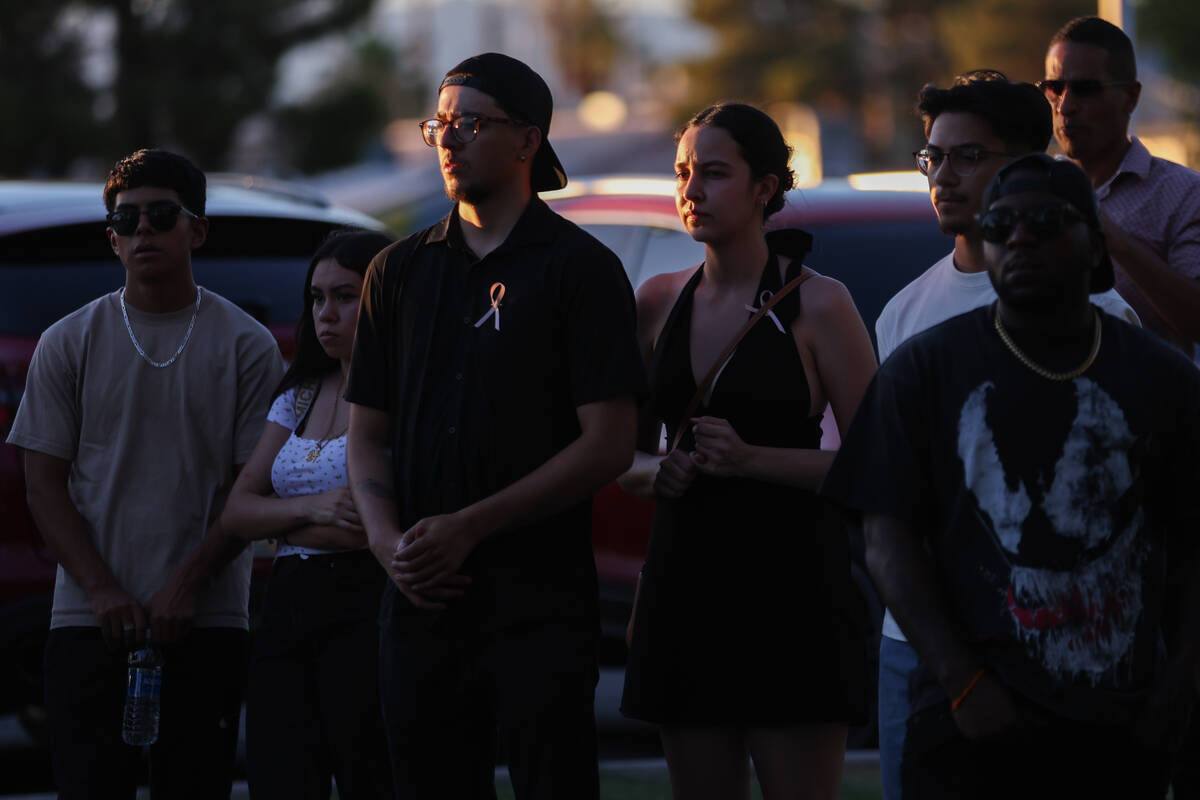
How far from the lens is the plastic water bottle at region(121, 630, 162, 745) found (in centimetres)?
441

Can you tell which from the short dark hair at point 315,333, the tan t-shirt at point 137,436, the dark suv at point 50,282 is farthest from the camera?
the dark suv at point 50,282

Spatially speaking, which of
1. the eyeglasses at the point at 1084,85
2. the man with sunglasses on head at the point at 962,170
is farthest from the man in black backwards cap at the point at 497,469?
the eyeglasses at the point at 1084,85

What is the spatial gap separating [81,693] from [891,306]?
2160mm

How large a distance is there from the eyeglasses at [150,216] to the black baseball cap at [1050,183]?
220 cm

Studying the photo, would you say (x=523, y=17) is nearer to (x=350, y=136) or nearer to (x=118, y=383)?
(x=350, y=136)

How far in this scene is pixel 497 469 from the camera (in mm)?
3916

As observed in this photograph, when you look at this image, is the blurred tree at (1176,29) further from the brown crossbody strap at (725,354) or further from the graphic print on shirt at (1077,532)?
the graphic print on shirt at (1077,532)

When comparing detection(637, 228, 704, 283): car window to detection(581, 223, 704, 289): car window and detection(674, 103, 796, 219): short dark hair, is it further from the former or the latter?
detection(674, 103, 796, 219): short dark hair

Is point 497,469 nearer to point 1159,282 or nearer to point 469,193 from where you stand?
point 469,193

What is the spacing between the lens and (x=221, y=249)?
20.9 feet

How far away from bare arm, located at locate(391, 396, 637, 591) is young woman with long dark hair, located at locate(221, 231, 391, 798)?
619mm

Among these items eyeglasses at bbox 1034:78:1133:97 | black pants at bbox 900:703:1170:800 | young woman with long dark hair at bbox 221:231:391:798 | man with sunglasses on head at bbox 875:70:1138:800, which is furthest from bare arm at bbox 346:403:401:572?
eyeglasses at bbox 1034:78:1133:97

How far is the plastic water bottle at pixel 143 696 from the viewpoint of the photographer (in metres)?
4.41

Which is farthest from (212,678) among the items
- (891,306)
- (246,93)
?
(246,93)
